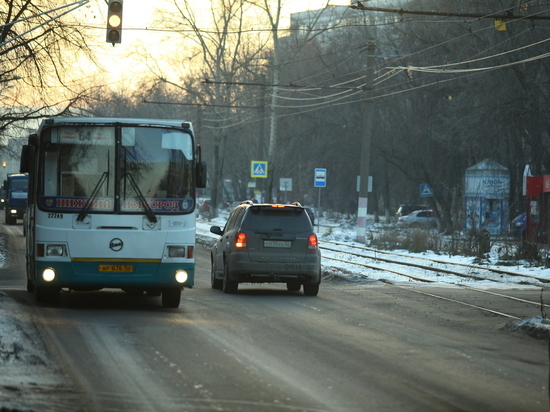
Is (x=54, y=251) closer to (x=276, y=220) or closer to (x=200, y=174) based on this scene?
(x=200, y=174)

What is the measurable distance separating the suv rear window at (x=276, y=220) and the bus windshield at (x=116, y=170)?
3376mm

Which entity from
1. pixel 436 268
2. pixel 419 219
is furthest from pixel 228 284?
pixel 419 219

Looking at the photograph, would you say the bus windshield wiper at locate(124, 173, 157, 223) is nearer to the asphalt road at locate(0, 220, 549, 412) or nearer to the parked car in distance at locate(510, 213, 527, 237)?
the asphalt road at locate(0, 220, 549, 412)

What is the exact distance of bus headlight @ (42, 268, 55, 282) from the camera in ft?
44.5

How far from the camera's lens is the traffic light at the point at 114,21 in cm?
1936

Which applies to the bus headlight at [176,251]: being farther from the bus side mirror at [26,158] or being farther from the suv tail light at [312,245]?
the suv tail light at [312,245]

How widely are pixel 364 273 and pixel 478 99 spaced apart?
21.0 metres

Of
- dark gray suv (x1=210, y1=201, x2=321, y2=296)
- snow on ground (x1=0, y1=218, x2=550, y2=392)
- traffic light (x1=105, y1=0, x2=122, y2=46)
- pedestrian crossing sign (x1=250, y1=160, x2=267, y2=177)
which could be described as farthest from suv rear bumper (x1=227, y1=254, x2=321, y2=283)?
pedestrian crossing sign (x1=250, y1=160, x2=267, y2=177)

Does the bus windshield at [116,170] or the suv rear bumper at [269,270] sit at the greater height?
the bus windshield at [116,170]

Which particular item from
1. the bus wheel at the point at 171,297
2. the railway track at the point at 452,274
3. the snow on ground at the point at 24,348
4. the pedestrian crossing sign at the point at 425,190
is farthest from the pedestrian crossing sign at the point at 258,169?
the bus wheel at the point at 171,297

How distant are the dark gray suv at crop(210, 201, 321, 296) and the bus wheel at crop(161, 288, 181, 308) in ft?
8.70

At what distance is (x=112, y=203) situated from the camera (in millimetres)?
13867

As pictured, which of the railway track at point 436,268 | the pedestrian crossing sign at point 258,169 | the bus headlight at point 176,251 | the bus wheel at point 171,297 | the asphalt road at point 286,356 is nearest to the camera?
the asphalt road at point 286,356

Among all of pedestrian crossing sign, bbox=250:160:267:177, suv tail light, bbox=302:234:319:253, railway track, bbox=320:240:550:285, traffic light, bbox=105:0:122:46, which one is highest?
traffic light, bbox=105:0:122:46
